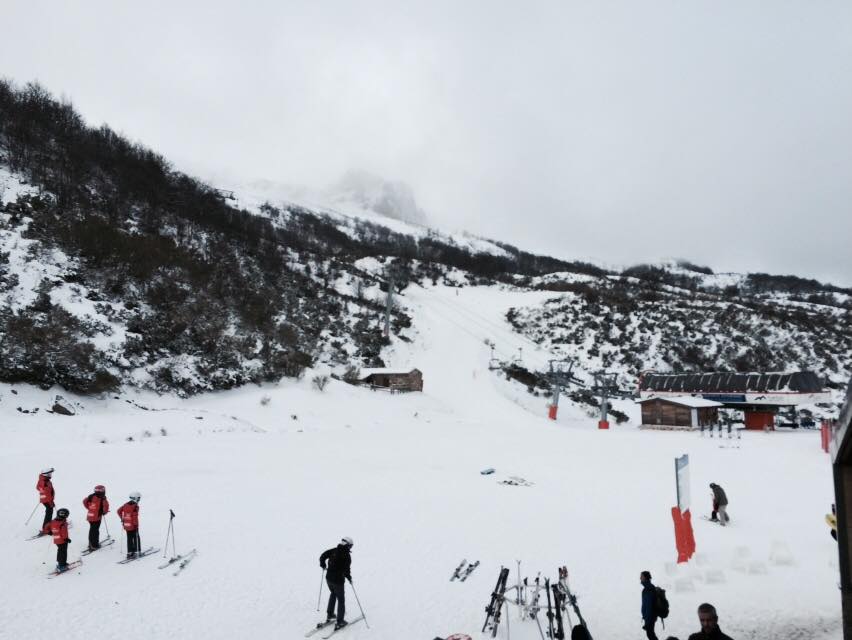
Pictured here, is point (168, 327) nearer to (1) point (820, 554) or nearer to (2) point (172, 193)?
(2) point (172, 193)

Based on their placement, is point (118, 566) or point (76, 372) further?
point (76, 372)

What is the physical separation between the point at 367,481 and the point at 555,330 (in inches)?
2107

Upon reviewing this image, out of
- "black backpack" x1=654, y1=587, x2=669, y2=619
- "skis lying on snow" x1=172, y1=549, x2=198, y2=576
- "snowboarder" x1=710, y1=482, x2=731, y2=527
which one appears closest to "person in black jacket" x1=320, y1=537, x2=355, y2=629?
"skis lying on snow" x1=172, y1=549, x2=198, y2=576

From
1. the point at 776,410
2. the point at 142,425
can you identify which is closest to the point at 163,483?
the point at 142,425

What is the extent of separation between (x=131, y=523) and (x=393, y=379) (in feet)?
96.4

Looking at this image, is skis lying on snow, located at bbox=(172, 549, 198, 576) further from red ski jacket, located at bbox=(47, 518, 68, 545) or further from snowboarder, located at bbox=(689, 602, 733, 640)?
snowboarder, located at bbox=(689, 602, 733, 640)

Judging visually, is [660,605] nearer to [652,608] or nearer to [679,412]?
[652,608]

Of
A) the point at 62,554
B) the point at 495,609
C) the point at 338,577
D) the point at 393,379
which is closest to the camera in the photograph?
the point at 338,577

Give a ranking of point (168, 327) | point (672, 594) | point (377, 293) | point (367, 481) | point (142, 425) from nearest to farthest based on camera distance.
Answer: point (672, 594)
point (367, 481)
point (142, 425)
point (168, 327)
point (377, 293)

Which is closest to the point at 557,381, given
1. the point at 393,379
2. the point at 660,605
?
the point at 393,379

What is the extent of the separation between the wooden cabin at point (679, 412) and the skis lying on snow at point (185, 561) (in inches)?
1440

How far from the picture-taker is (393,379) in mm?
39344

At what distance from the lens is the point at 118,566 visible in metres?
9.89

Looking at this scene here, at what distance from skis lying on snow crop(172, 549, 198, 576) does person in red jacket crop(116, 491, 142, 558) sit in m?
1.05
